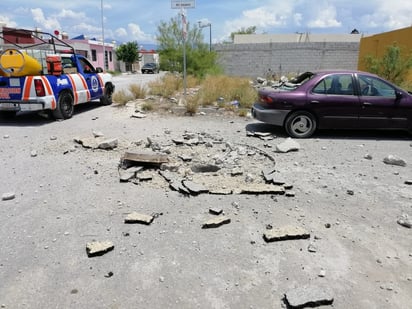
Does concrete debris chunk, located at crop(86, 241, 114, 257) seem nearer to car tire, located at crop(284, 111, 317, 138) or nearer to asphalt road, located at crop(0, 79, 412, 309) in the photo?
asphalt road, located at crop(0, 79, 412, 309)

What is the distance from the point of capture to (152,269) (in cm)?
305

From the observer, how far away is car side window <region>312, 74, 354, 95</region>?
762cm

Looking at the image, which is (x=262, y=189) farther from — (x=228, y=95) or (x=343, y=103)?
(x=228, y=95)

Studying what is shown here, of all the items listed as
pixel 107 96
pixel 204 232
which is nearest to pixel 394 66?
pixel 107 96

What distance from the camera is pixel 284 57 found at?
85.9ft

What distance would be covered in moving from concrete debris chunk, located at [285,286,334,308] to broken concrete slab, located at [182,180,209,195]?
7.05ft

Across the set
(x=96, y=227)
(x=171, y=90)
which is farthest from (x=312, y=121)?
(x=171, y=90)

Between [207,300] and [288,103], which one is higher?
[288,103]

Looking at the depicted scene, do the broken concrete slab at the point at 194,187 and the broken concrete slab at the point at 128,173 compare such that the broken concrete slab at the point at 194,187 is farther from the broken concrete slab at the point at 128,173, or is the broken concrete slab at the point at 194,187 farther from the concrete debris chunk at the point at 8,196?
the concrete debris chunk at the point at 8,196

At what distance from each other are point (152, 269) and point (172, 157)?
10.6 ft

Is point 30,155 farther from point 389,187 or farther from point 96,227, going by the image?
point 389,187

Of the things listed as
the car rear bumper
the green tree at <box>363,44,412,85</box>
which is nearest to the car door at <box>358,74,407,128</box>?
the car rear bumper

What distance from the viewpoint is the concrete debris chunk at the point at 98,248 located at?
3.25m

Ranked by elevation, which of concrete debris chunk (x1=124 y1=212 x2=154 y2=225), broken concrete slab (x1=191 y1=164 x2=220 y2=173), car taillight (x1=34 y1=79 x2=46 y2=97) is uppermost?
car taillight (x1=34 y1=79 x2=46 y2=97)
